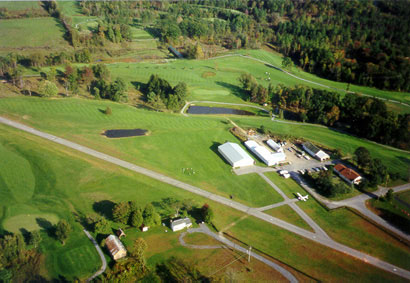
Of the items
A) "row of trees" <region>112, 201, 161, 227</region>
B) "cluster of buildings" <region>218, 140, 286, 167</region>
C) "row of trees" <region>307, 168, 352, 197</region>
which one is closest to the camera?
"row of trees" <region>112, 201, 161, 227</region>

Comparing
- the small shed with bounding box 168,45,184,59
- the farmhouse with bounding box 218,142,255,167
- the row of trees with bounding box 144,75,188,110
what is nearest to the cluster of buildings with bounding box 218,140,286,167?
the farmhouse with bounding box 218,142,255,167

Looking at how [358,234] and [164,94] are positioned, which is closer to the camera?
[358,234]

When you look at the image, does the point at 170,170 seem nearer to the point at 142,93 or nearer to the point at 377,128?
the point at 142,93

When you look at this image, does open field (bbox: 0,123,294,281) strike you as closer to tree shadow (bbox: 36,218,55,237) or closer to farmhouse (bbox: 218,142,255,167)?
A: tree shadow (bbox: 36,218,55,237)

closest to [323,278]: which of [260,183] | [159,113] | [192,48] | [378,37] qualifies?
[260,183]

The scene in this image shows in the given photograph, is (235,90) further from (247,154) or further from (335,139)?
(247,154)

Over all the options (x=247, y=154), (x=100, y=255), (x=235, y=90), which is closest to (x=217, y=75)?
(x=235, y=90)
